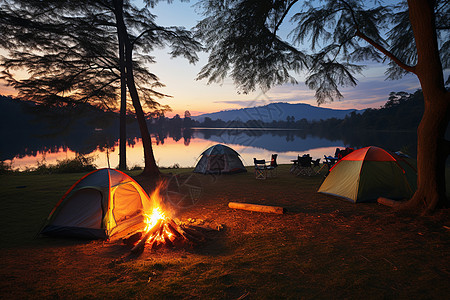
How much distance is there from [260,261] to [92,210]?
4043 millimetres

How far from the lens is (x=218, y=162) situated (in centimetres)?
1457

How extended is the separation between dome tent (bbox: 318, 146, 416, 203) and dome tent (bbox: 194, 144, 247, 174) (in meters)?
7.80

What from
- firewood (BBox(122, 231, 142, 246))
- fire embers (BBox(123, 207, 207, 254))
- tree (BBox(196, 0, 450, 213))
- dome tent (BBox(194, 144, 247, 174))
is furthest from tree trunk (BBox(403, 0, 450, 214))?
dome tent (BBox(194, 144, 247, 174))


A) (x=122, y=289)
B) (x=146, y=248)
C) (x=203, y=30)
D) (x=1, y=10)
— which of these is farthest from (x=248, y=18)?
(x=1, y=10)

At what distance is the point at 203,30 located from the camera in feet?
23.6

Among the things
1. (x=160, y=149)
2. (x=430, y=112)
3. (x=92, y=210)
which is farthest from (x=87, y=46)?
(x=160, y=149)

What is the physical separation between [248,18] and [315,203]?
20.3 ft

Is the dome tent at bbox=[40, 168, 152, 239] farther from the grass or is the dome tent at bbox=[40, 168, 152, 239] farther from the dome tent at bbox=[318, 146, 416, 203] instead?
the dome tent at bbox=[318, 146, 416, 203]

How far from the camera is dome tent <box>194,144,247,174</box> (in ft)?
47.7

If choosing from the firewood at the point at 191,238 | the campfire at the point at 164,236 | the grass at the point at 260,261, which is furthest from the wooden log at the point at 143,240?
the firewood at the point at 191,238

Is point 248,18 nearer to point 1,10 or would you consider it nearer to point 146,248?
point 146,248

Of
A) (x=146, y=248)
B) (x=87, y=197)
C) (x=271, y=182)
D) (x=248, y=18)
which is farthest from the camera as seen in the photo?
(x=271, y=182)

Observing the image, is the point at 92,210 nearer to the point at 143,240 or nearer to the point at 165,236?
the point at 143,240

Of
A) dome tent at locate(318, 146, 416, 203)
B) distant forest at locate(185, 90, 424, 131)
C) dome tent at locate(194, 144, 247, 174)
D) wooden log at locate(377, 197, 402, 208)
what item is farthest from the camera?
distant forest at locate(185, 90, 424, 131)
